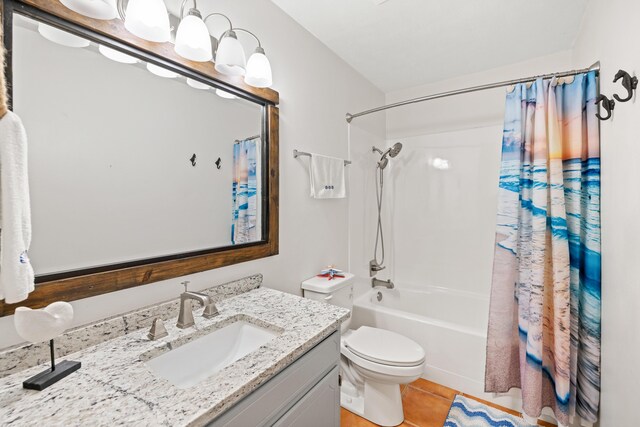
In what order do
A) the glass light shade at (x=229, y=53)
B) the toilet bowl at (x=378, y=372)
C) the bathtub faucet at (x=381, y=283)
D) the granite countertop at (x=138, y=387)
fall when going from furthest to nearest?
the bathtub faucet at (x=381, y=283)
the toilet bowl at (x=378, y=372)
the glass light shade at (x=229, y=53)
the granite countertop at (x=138, y=387)

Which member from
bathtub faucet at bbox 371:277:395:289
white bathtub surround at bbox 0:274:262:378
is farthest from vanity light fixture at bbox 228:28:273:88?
bathtub faucet at bbox 371:277:395:289

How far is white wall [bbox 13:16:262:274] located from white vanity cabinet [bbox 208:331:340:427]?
69 cm

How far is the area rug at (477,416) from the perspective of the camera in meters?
1.74

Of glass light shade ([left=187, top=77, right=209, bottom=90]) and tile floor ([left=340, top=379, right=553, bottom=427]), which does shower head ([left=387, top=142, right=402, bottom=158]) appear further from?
tile floor ([left=340, top=379, right=553, bottom=427])

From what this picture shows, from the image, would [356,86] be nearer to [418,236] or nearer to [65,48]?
[418,236]

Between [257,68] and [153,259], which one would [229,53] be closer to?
[257,68]

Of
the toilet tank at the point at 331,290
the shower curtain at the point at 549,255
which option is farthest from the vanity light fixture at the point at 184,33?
the shower curtain at the point at 549,255

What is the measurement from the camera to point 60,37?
91cm

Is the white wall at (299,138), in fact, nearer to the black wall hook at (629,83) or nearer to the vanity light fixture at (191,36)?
the vanity light fixture at (191,36)

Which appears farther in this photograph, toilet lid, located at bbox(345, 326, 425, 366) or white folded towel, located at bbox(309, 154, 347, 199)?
white folded towel, located at bbox(309, 154, 347, 199)

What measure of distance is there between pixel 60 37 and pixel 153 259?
2.61 feet

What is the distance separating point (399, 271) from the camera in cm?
296

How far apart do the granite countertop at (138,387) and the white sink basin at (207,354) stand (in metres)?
0.04

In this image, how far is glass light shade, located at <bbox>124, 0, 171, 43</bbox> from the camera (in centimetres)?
97
